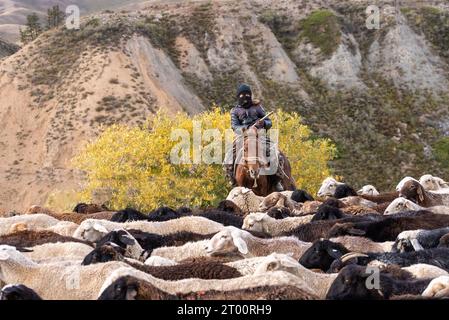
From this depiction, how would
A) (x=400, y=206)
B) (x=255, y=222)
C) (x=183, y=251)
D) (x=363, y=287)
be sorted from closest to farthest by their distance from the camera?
1. (x=363, y=287)
2. (x=183, y=251)
3. (x=255, y=222)
4. (x=400, y=206)

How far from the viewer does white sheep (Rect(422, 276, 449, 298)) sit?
795cm

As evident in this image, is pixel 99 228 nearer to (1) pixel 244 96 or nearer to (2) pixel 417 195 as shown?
(2) pixel 417 195

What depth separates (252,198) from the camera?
1981cm

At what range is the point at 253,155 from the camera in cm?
2141

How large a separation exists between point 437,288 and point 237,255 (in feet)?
12.0

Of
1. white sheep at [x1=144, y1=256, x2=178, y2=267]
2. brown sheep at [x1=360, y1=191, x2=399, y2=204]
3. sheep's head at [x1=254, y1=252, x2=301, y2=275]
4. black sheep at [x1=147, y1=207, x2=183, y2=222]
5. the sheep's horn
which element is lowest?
brown sheep at [x1=360, y1=191, x2=399, y2=204]

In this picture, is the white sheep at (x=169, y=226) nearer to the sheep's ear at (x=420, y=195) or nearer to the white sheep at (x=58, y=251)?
the white sheep at (x=58, y=251)

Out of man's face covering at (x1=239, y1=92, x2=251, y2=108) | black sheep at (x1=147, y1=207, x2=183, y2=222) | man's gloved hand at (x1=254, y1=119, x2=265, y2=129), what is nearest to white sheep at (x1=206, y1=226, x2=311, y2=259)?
black sheep at (x1=147, y1=207, x2=183, y2=222)

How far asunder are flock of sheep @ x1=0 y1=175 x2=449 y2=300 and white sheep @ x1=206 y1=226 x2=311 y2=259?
0.06 ft

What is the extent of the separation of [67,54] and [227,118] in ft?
89.2

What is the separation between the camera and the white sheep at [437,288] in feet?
26.1

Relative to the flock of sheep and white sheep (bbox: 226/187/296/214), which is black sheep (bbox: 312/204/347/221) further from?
white sheep (bbox: 226/187/296/214)

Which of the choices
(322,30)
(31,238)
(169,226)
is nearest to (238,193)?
(169,226)
